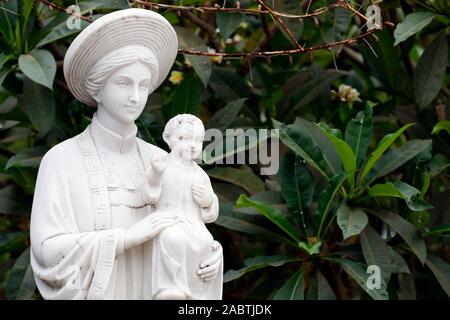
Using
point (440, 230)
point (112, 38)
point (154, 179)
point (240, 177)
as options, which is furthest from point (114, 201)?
point (440, 230)

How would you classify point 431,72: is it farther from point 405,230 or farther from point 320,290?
point 320,290

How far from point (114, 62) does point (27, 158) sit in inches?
73.1

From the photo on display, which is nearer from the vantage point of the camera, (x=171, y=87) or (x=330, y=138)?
(x=330, y=138)

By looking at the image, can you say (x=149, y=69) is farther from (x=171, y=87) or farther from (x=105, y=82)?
(x=171, y=87)

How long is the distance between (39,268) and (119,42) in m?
1.03

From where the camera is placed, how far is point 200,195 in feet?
17.2

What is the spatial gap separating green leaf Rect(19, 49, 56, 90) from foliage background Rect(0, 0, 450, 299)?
0.01 metres

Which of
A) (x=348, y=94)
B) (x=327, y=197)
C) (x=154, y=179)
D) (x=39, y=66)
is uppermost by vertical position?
(x=348, y=94)

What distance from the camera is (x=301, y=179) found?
22.4ft

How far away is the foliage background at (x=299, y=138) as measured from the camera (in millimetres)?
6781

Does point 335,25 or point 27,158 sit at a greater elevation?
point 335,25

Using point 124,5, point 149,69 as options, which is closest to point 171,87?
point 124,5

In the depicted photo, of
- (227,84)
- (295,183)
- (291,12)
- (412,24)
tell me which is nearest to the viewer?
(295,183)

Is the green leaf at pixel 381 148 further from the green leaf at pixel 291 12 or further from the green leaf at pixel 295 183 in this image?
the green leaf at pixel 291 12
